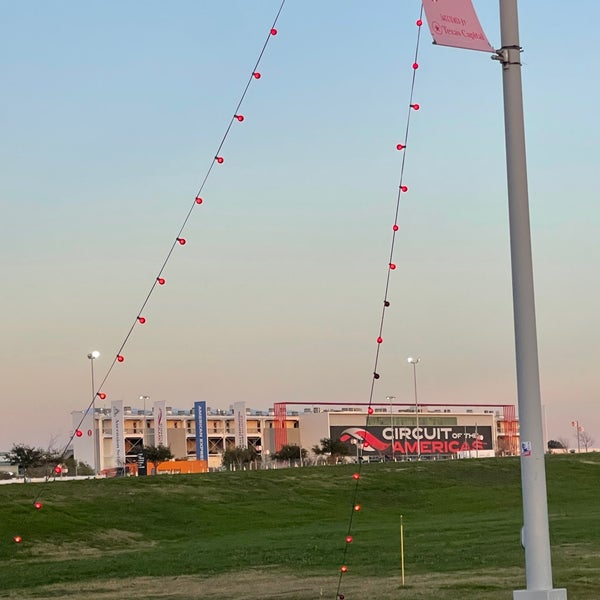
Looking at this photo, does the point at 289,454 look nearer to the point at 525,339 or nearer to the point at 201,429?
the point at 201,429

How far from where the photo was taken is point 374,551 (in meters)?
32.7

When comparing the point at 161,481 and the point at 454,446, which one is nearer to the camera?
the point at 161,481

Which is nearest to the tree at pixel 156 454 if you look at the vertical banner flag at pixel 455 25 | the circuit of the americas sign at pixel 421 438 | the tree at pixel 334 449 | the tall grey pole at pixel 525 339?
the tree at pixel 334 449

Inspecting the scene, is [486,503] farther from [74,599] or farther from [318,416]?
[318,416]

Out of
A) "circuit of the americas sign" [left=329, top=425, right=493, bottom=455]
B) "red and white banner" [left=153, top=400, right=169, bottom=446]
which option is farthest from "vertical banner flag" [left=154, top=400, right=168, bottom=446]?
"circuit of the americas sign" [left=329, top=425, right=493, bottom=455]

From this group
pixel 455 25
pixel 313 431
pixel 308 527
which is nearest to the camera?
pixel 455 25

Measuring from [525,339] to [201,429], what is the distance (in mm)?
83070

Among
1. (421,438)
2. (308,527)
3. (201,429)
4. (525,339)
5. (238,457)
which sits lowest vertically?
(308,527)

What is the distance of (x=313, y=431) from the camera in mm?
129875

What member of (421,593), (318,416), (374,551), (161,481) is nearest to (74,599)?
(421,593)

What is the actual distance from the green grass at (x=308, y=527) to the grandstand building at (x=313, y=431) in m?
43.0

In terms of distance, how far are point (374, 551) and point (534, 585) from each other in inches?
906

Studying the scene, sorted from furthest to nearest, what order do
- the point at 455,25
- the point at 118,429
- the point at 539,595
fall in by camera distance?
the point at 118,429 → the point at 455,25 → the point at 539,595

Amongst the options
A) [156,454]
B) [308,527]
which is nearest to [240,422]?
[156,454]
